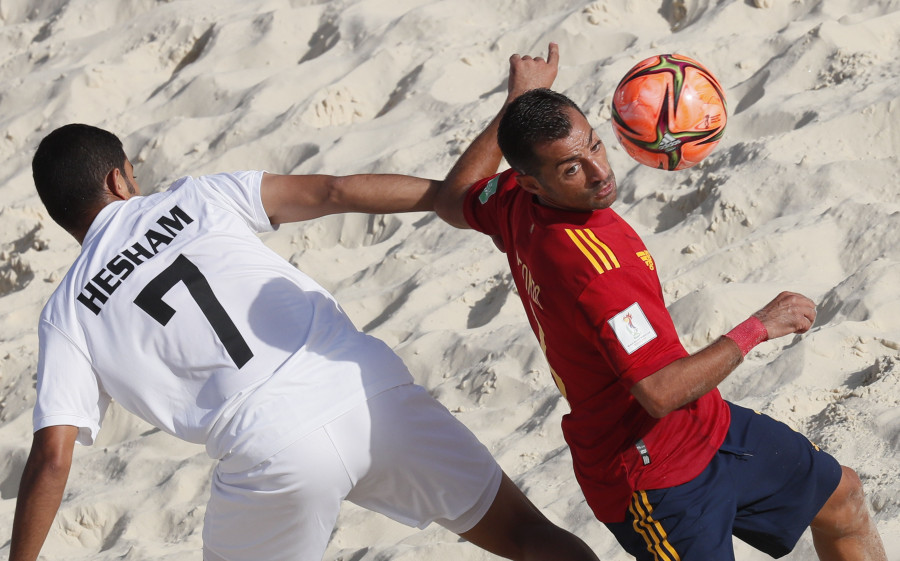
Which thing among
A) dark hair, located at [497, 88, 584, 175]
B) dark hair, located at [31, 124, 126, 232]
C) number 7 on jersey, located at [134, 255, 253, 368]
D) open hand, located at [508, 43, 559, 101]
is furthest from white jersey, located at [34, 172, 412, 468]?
open hand, located at [508, 43, 559, 101]

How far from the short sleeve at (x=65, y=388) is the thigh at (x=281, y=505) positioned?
0.35 metres

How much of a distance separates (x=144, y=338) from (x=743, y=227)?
263cm

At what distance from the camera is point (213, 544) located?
2.99 m

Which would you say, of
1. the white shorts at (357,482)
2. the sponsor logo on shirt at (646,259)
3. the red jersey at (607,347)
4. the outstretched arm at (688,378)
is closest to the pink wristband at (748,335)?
the outstretched arm at (688,378)

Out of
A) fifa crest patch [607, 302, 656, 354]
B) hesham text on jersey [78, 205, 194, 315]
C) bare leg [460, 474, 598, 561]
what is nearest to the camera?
fifa crest patch [607, 302, 656, 354]

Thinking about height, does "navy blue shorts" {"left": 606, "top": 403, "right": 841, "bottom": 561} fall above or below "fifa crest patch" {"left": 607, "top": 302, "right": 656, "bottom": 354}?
below

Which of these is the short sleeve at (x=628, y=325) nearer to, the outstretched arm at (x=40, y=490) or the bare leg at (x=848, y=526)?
the bare leg at (x=848, y=526)

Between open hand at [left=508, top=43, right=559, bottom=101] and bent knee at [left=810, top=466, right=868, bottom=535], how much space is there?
129 centimetres

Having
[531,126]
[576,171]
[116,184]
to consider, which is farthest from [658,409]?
[116,184]

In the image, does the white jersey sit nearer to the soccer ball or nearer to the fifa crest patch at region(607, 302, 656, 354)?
the fifa crest patch at region(607, 302, 656, 354)

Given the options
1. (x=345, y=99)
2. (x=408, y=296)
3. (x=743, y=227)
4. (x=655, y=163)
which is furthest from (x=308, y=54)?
(x=655, y=163)

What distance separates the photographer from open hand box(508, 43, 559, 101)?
3.16m

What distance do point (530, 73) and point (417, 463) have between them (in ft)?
3.64

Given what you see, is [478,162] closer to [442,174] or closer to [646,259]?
[646,259]
